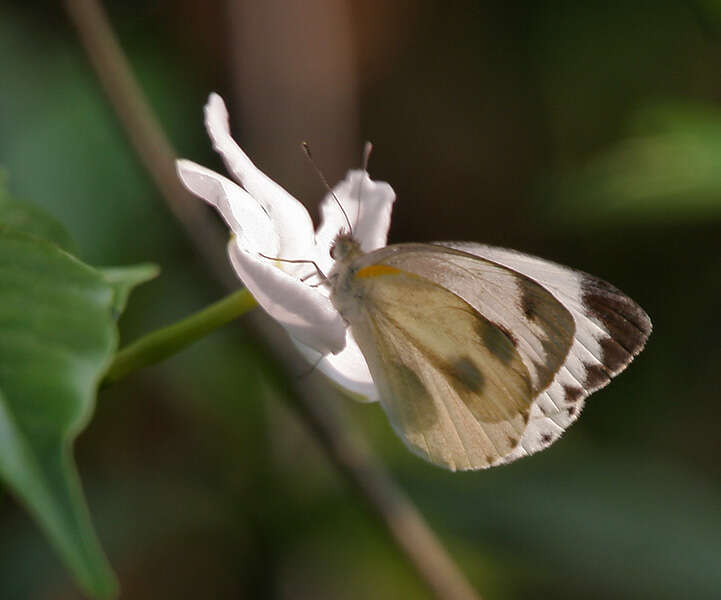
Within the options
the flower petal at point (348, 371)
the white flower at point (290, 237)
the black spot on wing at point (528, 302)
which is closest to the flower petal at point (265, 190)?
the white flower at point (290, 237)

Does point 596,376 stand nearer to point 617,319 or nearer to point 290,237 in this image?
point 617,319

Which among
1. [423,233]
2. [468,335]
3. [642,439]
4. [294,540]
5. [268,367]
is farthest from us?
[423,233]

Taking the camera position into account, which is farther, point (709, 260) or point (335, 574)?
point (709, 260)

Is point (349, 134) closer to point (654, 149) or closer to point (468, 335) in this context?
point (654, 149)

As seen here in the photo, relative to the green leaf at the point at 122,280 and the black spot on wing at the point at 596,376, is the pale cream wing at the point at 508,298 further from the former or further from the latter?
the green leaf at the point at 122,280

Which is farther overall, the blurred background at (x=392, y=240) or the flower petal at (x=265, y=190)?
the blurred background at (x=392, y=240)

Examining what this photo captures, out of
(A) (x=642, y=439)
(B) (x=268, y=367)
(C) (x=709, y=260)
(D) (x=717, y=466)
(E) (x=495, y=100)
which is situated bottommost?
(D) (x=717, y=466)

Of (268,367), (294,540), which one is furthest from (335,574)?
(268,367)
